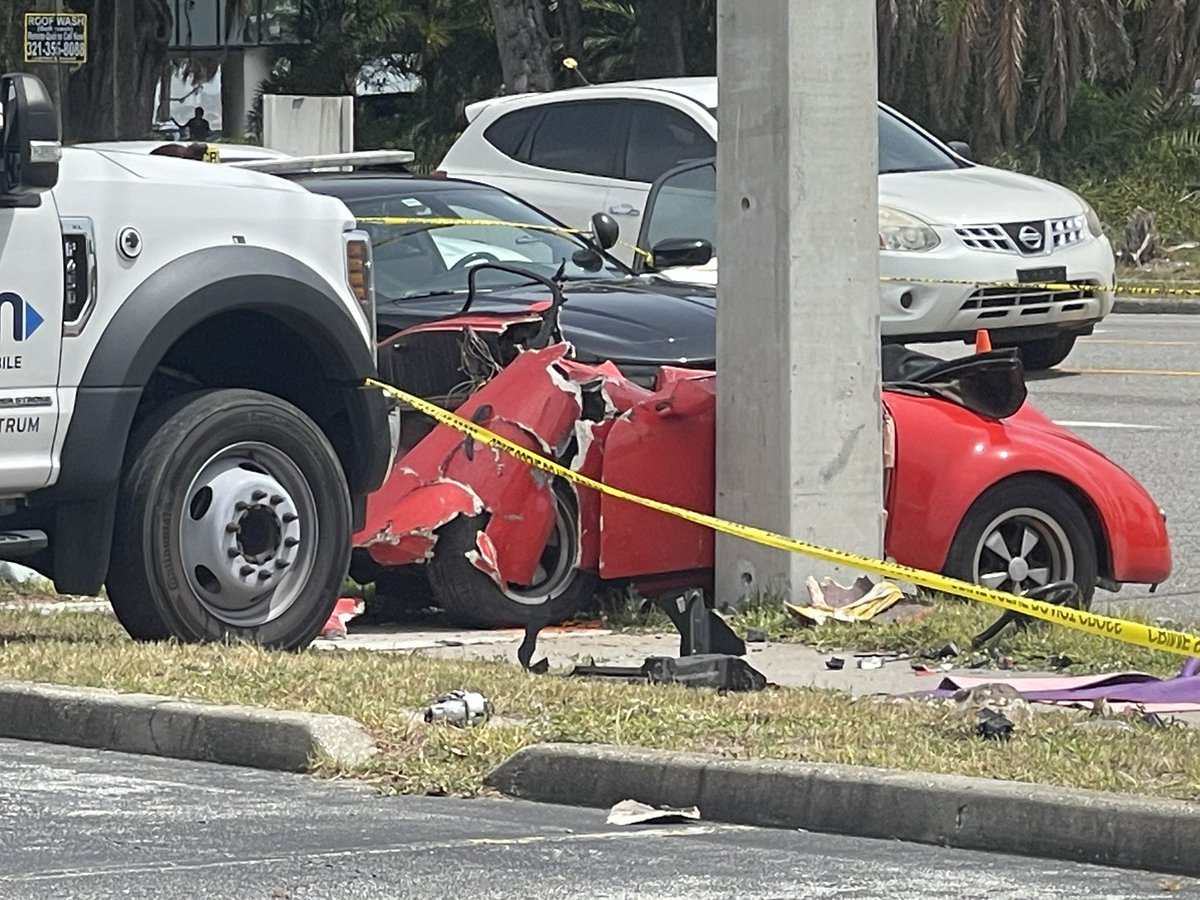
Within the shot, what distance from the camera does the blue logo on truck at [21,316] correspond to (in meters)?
7.46

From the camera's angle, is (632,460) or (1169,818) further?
(632,460)

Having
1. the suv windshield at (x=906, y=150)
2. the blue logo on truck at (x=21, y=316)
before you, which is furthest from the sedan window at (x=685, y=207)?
the blue logo on truck at (x=21, y=316)

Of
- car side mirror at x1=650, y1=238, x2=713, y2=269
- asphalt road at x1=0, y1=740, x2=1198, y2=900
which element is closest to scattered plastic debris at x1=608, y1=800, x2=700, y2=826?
asphalt road at x1=0, y1=740, x2=1198, y2=900

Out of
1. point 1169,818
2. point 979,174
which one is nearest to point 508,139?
point 979,174

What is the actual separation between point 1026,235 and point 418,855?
38.5 feet

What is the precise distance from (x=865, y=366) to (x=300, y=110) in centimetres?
1358

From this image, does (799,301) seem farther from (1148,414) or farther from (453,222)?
(1148,414)

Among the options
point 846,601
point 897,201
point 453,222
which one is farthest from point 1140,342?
point 846,601

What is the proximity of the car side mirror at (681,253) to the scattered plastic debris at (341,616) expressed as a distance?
3035 mm

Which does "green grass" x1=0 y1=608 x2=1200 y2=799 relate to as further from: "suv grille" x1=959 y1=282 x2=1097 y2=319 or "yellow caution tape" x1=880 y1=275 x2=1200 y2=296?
"suv grille" x1=959 y1=282 x2=1097 y2=319

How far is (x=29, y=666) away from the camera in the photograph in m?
7.44

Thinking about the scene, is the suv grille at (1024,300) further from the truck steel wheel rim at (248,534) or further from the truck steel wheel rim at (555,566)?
the truck steel wheel rim at (248,534)

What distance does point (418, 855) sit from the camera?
5488mm

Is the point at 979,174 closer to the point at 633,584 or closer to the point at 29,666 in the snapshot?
the point at 633,584
